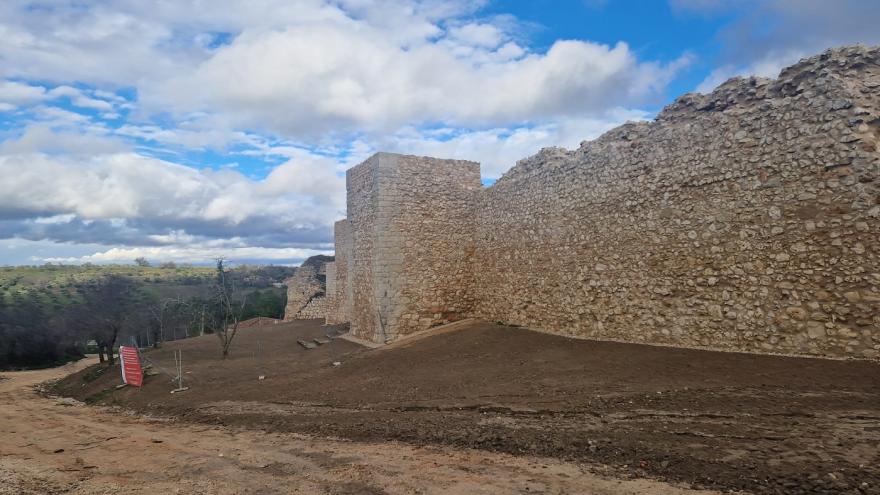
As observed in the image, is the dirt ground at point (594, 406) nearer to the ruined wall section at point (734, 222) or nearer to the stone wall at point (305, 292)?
the ruined wall section at point (734, 222)

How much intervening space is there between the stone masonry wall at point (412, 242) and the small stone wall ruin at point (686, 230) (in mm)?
57

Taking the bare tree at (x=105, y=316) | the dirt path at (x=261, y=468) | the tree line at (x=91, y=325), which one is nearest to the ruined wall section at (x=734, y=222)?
the dirt path at (x=261, y=468)

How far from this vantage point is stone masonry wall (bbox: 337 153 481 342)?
14.4 m

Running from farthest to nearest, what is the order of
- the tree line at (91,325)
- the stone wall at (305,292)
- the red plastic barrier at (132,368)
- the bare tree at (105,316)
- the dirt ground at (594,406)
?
1. the stone wall at (305,292)
2. the tree line at (91,325)
3. the bare tree at (105,316)
4. the red plastic barrier at (132,368)
5. the dirt ground at (594,406)

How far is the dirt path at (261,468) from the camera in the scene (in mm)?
4711

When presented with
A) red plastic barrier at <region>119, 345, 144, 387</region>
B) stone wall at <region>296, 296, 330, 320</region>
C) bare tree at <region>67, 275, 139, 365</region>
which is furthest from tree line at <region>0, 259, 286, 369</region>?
red plastic barrier at <region>119, 345, 144, 387</region>

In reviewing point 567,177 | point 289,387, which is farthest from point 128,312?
point 567,177

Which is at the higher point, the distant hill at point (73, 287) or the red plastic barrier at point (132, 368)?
the distant hill at point (73, 287)

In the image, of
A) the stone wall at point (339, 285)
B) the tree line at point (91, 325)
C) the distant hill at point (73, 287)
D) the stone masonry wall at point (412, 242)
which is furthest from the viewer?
the distant hill at point (73, 287)

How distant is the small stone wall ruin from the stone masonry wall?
0.06 m

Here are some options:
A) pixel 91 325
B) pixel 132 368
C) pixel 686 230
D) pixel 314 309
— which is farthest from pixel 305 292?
pixel 686 230

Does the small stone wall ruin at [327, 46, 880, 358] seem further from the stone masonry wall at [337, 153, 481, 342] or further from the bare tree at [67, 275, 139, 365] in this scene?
the bare tree at [67, 275, 139, 365]

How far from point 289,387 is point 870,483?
9.34 m

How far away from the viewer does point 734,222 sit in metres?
8.01
